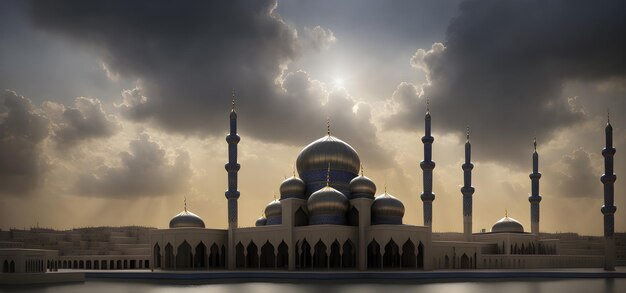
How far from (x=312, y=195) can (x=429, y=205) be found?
33.6ft

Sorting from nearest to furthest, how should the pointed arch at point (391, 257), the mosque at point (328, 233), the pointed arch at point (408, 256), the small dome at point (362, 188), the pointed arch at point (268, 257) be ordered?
the mosque at point (328, 233) < the pointed arch at point (408, 256) < the small dome at point (362, 188) < the pointed arch at point (391, 257) < the pointed arch at point (268, 257)

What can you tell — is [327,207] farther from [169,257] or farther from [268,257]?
[169,257]

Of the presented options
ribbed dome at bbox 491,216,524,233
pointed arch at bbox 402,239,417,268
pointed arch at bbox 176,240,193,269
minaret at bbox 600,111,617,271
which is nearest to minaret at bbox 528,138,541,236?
ribbed dome at bbox 491,216,524,233

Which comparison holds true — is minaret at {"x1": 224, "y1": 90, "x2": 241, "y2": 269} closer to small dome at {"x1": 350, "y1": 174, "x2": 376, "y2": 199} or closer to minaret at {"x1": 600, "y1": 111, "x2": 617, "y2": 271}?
small dome at {"x1": 350, "y1": 174, "x2": 376, "y2": 199}

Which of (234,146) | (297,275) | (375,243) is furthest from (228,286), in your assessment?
(234,146)

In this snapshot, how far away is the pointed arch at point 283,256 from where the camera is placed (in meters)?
41.8

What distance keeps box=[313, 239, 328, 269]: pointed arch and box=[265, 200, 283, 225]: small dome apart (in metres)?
3.61

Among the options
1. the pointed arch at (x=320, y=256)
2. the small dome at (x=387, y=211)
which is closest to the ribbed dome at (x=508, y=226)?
the small dome at (x=387, y=211)

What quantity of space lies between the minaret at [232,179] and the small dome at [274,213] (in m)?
2.37

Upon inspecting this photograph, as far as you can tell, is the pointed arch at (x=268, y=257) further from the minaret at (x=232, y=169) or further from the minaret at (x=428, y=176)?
the minaret at (x=428, y=176)

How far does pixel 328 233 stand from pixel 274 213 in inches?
287

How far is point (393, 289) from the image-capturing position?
26.7 m

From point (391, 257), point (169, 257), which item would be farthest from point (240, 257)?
point (391, 257)

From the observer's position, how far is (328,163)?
43.0 meters
